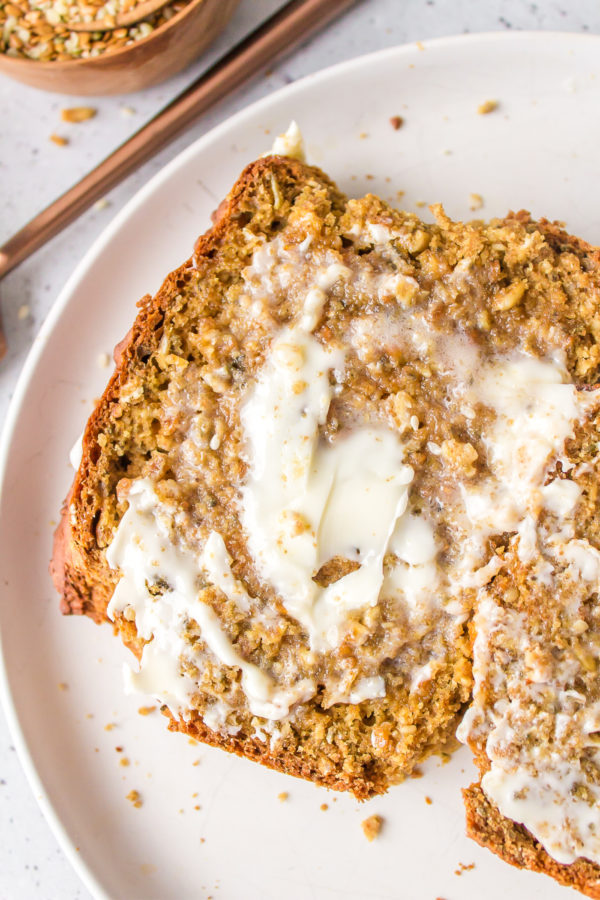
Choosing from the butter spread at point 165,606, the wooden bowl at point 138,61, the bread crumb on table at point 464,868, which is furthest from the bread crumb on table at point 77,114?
the bread crumb on table at point 464,868

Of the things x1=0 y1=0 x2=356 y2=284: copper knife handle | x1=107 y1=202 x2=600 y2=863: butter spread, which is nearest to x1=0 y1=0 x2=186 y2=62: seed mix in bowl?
x1=0 y1=0 x2=356 y2=284: copper knife handle

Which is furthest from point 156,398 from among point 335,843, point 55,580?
point 335,843

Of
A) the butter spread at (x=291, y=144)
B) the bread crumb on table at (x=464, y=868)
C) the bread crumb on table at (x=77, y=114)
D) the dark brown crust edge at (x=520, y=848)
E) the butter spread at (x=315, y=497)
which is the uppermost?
the butter spread at (x=291, y=144)

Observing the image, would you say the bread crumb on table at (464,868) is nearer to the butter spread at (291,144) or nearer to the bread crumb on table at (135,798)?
the bread crumb on table at (135,798)

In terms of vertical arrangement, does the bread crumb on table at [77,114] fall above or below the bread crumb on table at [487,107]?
below

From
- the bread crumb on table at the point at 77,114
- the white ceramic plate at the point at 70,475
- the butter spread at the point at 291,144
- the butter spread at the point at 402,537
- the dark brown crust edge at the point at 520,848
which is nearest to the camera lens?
the butter spread at the point at 402,537

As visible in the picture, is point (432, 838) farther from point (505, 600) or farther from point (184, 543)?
point (184, 543)

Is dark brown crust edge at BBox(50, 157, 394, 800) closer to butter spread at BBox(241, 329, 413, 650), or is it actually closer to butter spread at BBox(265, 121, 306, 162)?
butter spread at BBox(265, 121, 306, 162)
